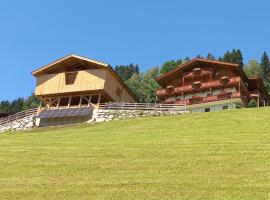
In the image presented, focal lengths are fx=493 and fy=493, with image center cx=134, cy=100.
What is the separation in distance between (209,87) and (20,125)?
2561cm

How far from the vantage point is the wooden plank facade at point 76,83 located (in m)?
55.2

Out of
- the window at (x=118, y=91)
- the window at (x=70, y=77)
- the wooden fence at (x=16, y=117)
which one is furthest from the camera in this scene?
the window at (x=118, y=91)

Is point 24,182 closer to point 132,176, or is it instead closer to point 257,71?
point 132,176

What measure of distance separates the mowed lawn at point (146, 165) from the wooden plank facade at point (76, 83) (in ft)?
71.1

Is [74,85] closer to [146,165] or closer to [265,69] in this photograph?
[146,165]

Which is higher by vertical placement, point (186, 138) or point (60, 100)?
Result: point (60, 100)

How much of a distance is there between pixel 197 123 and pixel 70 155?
14.3m

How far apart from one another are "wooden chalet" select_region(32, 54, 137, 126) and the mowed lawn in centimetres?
2121

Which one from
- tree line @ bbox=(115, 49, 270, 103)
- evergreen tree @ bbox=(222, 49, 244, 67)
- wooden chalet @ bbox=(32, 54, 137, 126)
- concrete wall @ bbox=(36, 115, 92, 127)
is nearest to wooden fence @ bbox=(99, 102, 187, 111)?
wooden chalet @ bbox=(32, 54, 137, 126)

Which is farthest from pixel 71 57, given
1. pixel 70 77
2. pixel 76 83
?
pixel 76 83

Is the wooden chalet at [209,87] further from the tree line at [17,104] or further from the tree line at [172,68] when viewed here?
the tree line at [17,104]

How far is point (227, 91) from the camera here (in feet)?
209

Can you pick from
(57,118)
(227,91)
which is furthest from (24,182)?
(227,91)

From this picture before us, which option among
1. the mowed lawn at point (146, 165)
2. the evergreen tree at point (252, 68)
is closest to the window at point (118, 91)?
the mowed lawn at point (146, 165)
